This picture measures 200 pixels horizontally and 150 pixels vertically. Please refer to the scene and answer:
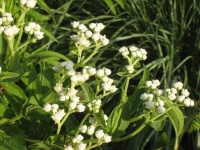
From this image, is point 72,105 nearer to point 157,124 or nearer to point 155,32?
point 157,124

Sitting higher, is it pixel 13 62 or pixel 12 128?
pixel 13 62

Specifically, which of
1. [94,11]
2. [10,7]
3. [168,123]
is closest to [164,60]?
[168,123]

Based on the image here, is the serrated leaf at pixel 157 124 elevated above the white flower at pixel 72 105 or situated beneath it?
situated beneath

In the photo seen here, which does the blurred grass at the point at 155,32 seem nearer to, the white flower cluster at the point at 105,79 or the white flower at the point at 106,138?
the white flower cluster at the point at 105,79

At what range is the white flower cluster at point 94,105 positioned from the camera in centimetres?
138

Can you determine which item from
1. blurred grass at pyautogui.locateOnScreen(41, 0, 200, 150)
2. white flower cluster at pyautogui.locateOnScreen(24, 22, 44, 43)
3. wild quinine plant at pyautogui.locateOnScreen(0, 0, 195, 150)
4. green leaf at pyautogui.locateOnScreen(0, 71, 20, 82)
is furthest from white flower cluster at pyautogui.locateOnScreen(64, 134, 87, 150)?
blurred grass at pyautogui.locateOnScreen(41, 0, 200, 150)

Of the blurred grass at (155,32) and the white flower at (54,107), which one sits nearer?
the white flower at (54,107)

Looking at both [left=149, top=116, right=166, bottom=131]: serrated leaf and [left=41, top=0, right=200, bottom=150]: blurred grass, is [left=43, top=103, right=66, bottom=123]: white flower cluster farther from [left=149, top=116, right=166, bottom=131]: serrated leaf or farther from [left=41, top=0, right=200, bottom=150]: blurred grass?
[left=41, top=0, right=200, bottom=150]: blurred grass

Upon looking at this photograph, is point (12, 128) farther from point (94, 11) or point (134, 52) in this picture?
point (94, 11)

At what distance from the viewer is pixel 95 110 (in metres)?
1.40

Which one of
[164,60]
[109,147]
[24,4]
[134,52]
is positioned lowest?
[109,147]

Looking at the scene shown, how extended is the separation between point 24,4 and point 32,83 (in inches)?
10.6

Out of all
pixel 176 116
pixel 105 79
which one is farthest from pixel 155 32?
pixel 105 79

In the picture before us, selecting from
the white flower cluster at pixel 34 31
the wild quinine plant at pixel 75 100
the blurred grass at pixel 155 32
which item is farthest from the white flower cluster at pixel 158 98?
the blurred grass at pixel 155 32
